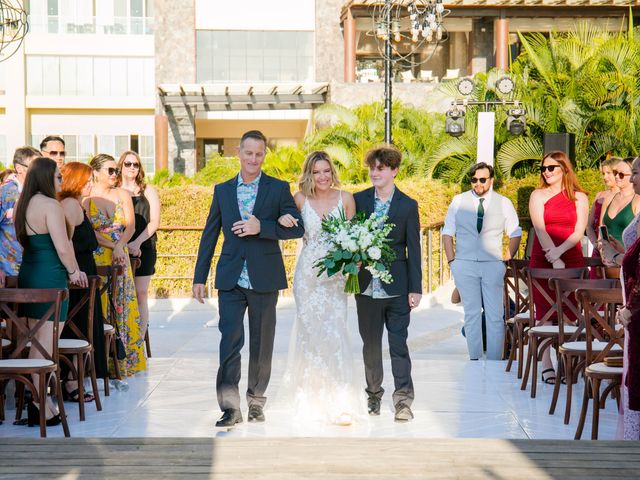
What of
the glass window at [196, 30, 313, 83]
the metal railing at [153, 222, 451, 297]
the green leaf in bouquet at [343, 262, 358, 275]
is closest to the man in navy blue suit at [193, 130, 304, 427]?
the green leaf in bouquet at [343, 262, 358, 275]

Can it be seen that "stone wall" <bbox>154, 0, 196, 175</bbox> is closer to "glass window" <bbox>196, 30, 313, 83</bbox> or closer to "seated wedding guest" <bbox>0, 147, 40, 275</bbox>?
"glass window" <bbox>196, 30, 313, 83</bbox>

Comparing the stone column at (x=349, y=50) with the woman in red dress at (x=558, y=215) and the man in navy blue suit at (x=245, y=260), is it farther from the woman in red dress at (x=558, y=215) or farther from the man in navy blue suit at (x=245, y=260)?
the man in navy blue suit at (x=245, y=260)

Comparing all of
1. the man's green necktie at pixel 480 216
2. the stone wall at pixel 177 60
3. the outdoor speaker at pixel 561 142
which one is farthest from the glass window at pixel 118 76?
the man's green necktie at pixel 480 216

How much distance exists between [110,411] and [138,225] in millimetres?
2427

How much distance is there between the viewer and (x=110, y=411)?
7.78 meters

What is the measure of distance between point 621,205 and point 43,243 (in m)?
5.73

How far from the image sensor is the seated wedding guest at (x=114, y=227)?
8.84m

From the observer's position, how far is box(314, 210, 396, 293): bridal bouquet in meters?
6.91

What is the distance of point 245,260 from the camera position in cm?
693

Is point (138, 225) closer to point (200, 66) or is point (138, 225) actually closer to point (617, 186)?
point (617, 186)

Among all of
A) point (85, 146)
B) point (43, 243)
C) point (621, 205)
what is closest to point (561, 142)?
point (621, 205)

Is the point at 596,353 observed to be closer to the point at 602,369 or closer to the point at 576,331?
the point at 576,331

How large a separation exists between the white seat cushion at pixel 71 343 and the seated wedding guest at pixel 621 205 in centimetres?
519

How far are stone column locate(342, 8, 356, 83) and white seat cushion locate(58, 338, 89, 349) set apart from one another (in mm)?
29232
